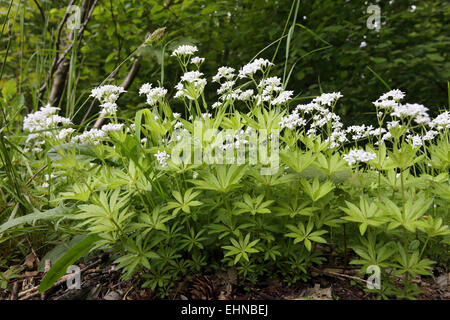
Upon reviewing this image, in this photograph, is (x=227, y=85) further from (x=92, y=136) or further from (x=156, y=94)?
(x=92, y=136)

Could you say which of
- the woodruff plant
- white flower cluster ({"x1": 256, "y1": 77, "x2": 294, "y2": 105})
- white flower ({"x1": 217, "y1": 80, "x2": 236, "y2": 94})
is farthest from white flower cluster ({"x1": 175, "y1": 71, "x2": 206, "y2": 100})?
white flower cluster ({"x1": 256, "y1": 77, "x2": 294, "y2": 105})

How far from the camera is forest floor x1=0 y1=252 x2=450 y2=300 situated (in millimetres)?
1308

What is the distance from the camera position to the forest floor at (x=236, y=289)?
4.29 feet

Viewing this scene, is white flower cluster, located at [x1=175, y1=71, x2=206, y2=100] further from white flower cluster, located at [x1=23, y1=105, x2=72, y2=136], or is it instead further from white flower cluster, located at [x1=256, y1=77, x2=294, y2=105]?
white flower cluster, located at [x1=23, y1=105, x2=72, y2=136]

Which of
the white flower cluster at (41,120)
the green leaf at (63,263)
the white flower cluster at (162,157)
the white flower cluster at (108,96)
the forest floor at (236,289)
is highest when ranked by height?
the white flower cluster at (108,96)

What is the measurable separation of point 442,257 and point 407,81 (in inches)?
128

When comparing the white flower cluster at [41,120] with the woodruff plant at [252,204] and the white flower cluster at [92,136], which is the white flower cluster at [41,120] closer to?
the woodruff plant at [252,204]

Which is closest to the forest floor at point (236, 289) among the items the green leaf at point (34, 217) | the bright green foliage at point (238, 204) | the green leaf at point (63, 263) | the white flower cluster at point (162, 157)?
the bright green foliage at point (238, 204)

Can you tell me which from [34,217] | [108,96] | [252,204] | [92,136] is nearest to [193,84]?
[108,96]

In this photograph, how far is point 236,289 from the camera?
1.35 meters

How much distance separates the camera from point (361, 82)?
4.42 m

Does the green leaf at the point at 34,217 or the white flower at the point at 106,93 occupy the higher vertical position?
the white flower at the point at 106,93

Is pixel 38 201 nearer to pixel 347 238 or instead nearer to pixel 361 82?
pixel 347 238
